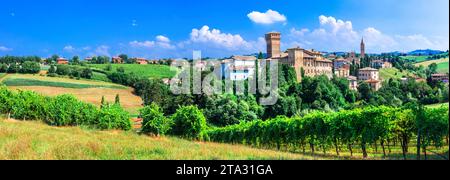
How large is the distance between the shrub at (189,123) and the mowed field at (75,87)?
138 ft

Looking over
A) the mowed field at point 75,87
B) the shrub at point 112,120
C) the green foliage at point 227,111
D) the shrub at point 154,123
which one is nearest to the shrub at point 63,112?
the shrub at point 112,120

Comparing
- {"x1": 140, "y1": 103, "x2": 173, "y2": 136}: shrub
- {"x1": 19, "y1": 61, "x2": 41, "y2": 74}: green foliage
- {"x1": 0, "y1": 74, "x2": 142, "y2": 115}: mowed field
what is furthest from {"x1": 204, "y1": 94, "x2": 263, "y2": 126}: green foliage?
{"x1": 19, "y1": 61, "x2": 41, "y2": 74}: green foliage

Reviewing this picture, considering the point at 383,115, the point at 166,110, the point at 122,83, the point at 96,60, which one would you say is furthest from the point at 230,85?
the point at 96,60

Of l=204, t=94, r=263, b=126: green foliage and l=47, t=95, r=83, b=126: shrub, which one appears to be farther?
l=204, t=94, r=263, b=126: green foliage

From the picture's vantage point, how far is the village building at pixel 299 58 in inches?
4309

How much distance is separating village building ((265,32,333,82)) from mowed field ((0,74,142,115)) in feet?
139

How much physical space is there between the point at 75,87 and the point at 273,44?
5841 centimetres

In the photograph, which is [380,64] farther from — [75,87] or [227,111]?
[75,87]

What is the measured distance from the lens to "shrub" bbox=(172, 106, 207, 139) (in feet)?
114

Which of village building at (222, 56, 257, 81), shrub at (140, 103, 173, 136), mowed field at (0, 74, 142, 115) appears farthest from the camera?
village building at (222, 56, 257, 81)

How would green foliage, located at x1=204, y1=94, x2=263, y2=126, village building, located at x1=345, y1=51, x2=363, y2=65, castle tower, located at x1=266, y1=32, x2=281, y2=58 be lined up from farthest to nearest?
1. village building, located at x1=345, y1=51, x2=363, y2=65
2. castle tower, located at x1=266, y1=32, x2=281, y2=58
3. green foliage, located at x1=204, y1=94, x2=263, y2=126

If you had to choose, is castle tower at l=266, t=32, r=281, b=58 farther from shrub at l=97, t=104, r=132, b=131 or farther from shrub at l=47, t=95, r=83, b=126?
shrub at l=47, t=95, r=83, b=126

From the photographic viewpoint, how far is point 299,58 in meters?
110

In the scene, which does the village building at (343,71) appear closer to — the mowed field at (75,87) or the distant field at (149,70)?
the distant field at (149,70)
